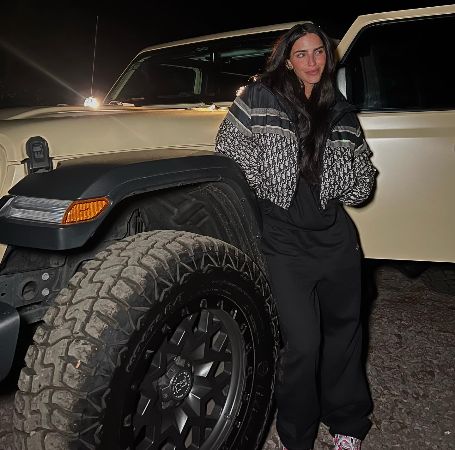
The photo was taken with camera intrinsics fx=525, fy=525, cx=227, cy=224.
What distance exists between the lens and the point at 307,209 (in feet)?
7.04

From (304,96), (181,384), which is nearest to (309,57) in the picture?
(304,96)

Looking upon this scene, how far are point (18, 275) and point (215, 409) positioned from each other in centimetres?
95

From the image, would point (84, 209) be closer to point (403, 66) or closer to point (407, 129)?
point (407, 129)

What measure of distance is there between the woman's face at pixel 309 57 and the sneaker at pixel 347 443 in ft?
5.25

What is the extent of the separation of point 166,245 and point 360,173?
89 centimetres

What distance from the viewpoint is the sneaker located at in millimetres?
2398

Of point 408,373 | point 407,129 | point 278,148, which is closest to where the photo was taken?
point 278,148

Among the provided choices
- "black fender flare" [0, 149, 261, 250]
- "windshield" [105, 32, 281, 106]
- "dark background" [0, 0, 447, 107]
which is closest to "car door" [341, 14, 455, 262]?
"windshield" [105, 32, 281, 106]

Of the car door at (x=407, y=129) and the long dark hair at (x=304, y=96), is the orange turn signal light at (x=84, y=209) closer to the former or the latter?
the long dark hair at (x=304, y=96)

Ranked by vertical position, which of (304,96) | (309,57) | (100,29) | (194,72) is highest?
(100,29)

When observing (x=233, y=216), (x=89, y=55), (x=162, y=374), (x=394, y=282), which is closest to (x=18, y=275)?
(x=162, y=374)

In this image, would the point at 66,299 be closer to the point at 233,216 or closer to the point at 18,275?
the point at 18,275

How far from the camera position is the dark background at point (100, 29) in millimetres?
20819

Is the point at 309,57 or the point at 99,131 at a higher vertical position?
the point at 309,57
